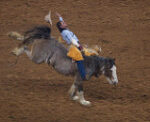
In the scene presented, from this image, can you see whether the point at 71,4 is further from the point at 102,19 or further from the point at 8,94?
the point at 8,94

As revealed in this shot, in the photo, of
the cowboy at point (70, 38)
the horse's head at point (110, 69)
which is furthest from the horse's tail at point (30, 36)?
the horse's head at point (110, 69)

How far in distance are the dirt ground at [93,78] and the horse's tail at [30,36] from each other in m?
1.15

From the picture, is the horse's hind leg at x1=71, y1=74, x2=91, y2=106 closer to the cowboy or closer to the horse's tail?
the cowboy

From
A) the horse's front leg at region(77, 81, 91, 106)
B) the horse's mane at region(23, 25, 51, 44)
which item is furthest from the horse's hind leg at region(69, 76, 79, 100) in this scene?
the horse's mane at region(23, 25, 51, 44)

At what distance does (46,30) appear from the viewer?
390 inches

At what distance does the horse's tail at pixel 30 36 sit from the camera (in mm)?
9758

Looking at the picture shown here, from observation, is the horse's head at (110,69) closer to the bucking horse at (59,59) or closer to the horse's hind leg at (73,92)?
the bucking horse at (59,59)

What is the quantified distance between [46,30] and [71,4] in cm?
685

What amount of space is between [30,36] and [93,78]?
3.25 meters

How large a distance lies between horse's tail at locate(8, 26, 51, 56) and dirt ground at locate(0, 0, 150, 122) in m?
1.15

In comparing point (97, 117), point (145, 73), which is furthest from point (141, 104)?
point (145, 73)

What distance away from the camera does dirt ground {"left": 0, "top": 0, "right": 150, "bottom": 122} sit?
32.2 feet

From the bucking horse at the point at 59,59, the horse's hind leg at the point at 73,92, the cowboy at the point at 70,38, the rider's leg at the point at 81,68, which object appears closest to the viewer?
the cowboy at the point at 70,38

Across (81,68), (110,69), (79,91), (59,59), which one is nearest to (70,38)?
(59,59)
